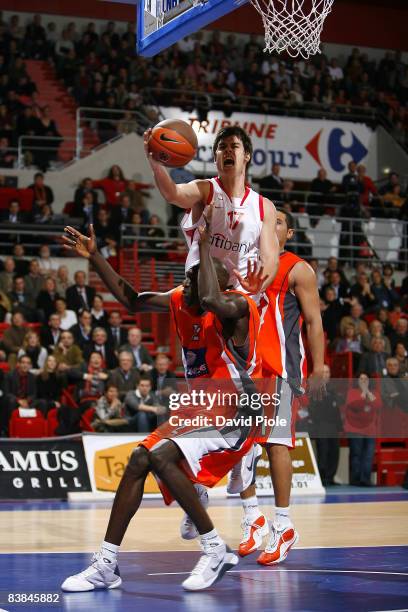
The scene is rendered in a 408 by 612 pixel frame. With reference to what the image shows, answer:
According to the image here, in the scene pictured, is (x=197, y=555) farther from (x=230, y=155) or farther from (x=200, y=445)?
(x=230, y=155)

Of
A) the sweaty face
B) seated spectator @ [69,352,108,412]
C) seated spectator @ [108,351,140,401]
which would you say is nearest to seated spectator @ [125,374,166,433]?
seated spectator @ [108,351,140,401]

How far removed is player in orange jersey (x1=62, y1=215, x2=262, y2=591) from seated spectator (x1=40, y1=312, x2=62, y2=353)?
8.93 m

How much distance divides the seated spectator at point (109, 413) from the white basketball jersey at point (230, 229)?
6.47 meters

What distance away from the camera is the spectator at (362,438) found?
1401cm

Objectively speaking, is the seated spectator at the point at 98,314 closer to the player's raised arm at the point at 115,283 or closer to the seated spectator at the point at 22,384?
the seated spectator at the point at 22,384

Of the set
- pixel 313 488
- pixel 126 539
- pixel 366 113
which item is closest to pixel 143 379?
pixel 313 488

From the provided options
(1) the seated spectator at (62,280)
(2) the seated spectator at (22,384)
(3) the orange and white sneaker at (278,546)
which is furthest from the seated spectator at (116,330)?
(3) the orange and white sneaker at (278,546)

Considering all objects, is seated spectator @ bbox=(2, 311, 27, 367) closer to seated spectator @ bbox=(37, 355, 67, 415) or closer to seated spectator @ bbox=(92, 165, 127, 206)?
seated spectator @ bbox=(37, 355, 67, 415)

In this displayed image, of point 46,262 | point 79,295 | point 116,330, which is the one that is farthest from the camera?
point 46,262

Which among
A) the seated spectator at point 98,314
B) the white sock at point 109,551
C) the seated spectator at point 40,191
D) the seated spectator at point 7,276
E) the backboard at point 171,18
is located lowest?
the white sock at point 109,551

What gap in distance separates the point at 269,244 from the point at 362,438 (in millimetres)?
7950

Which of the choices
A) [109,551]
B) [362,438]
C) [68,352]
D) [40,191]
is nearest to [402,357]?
[362,438]

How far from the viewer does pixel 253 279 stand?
5941 millimetres

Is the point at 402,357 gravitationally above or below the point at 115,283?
below
